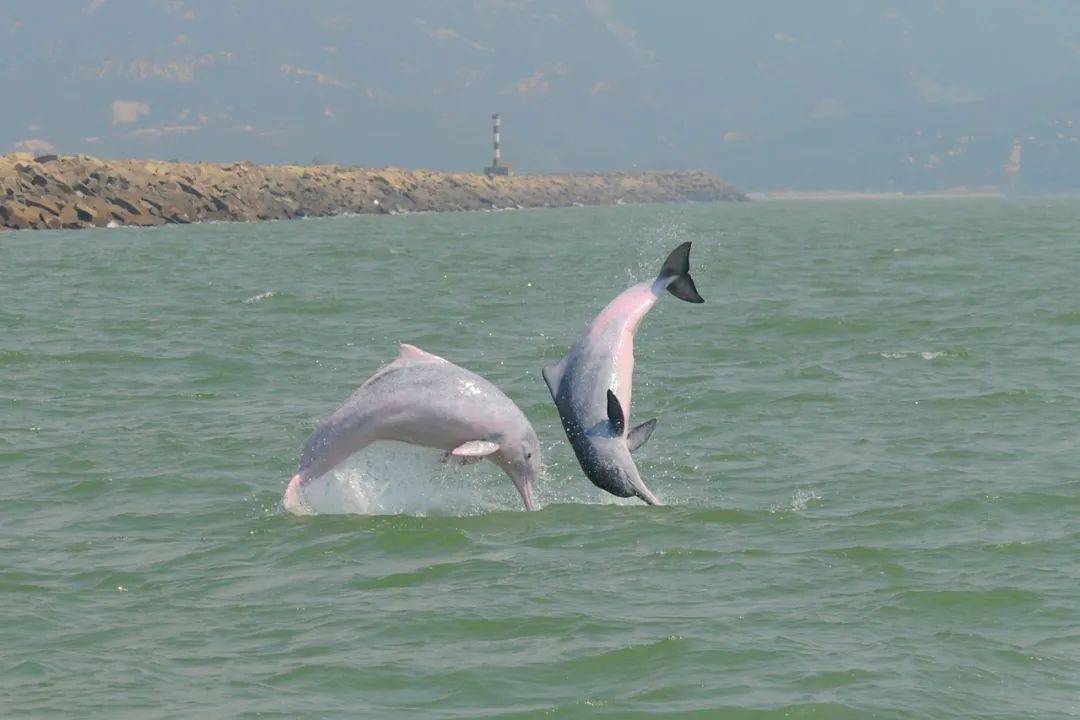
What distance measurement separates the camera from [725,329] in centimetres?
2959

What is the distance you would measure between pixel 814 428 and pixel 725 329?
10673mm

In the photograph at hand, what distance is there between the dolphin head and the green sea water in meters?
0.40

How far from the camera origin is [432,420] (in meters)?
13.7

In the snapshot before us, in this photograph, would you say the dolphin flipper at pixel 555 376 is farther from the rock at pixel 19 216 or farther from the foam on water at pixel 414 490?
the rock at pixel 19 216

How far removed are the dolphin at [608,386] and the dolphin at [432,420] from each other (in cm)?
86

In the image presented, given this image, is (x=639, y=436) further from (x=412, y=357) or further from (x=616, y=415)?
(x=412, y=357)

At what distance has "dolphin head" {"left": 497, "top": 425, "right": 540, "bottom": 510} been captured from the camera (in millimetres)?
13805

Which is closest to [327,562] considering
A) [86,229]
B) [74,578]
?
[74,578]

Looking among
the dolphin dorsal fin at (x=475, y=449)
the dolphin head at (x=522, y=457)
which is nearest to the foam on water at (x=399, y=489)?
the dolphin head at (x=522, y=457)

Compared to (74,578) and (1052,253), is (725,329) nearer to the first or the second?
(74,578)

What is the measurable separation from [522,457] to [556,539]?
0.73 metres

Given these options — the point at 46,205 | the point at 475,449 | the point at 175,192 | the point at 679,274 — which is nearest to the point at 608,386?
the point at 679,274

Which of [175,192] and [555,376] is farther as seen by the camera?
[175,192]

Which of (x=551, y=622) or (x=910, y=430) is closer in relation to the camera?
(x=551, y=622)
